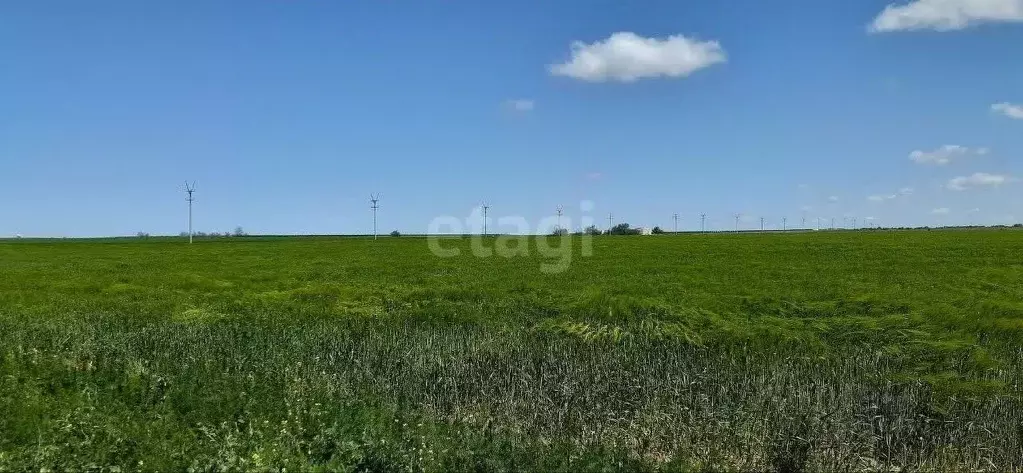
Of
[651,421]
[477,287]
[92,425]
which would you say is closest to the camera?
[92,425]

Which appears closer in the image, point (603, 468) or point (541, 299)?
point (603, 468)

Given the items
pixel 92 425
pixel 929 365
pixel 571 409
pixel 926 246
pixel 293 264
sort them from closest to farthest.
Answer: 1. pixel 92 425
2. pixel 571 409
3. pixel 929 365
4. pixel 293 264
5. pixel 926 246

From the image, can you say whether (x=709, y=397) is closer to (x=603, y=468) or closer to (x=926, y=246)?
(x=603, y=468)

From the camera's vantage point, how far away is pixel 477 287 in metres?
32.2

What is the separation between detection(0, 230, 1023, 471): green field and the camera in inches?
379

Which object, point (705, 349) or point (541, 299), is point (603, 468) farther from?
point (541, 299)

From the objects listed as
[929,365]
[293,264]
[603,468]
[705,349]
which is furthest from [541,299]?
[293,264]

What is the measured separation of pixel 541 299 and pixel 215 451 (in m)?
19.0

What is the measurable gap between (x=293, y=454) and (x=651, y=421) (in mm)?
5051

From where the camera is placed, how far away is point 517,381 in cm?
1388

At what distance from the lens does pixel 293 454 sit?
30.5 ft

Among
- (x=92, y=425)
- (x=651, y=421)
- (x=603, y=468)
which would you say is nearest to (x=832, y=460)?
(x=651, y=421)

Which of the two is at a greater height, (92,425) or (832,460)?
(92,425)

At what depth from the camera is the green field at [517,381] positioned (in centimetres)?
963
